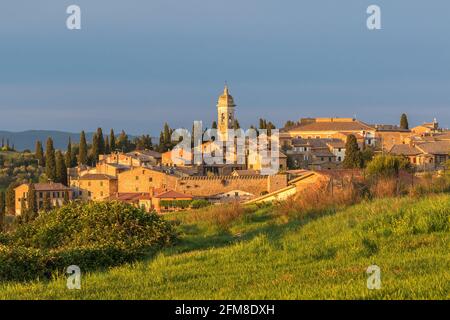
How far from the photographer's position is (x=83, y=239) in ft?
45.9

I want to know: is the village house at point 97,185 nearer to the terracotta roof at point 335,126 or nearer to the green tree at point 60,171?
the green tree at point 60,171

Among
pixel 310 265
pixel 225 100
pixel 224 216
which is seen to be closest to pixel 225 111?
pixel 225 100

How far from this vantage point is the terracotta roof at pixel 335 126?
86475mm

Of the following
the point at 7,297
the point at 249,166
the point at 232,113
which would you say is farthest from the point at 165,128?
the point at 7,297

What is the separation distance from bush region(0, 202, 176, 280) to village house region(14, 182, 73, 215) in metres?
38.4

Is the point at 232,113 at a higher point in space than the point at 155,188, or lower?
higher

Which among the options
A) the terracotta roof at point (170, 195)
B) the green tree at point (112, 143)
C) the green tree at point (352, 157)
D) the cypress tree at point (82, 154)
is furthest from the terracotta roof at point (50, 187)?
the green tree at point (352, 157)

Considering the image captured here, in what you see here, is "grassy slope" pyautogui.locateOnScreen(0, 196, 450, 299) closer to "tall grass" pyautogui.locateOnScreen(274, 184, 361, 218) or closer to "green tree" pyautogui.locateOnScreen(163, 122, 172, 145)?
"tall grass" pyautogui.locateOnScreen(274, 184, 361, 218)

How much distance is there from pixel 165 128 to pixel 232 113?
691cm

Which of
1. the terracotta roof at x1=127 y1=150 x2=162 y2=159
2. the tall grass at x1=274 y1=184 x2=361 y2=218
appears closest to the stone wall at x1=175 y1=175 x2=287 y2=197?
the terracotta roof at x1=127 y1=150 x2=162 y2=159

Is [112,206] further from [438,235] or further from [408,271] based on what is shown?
[408,271]

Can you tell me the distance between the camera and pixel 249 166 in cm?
6175
